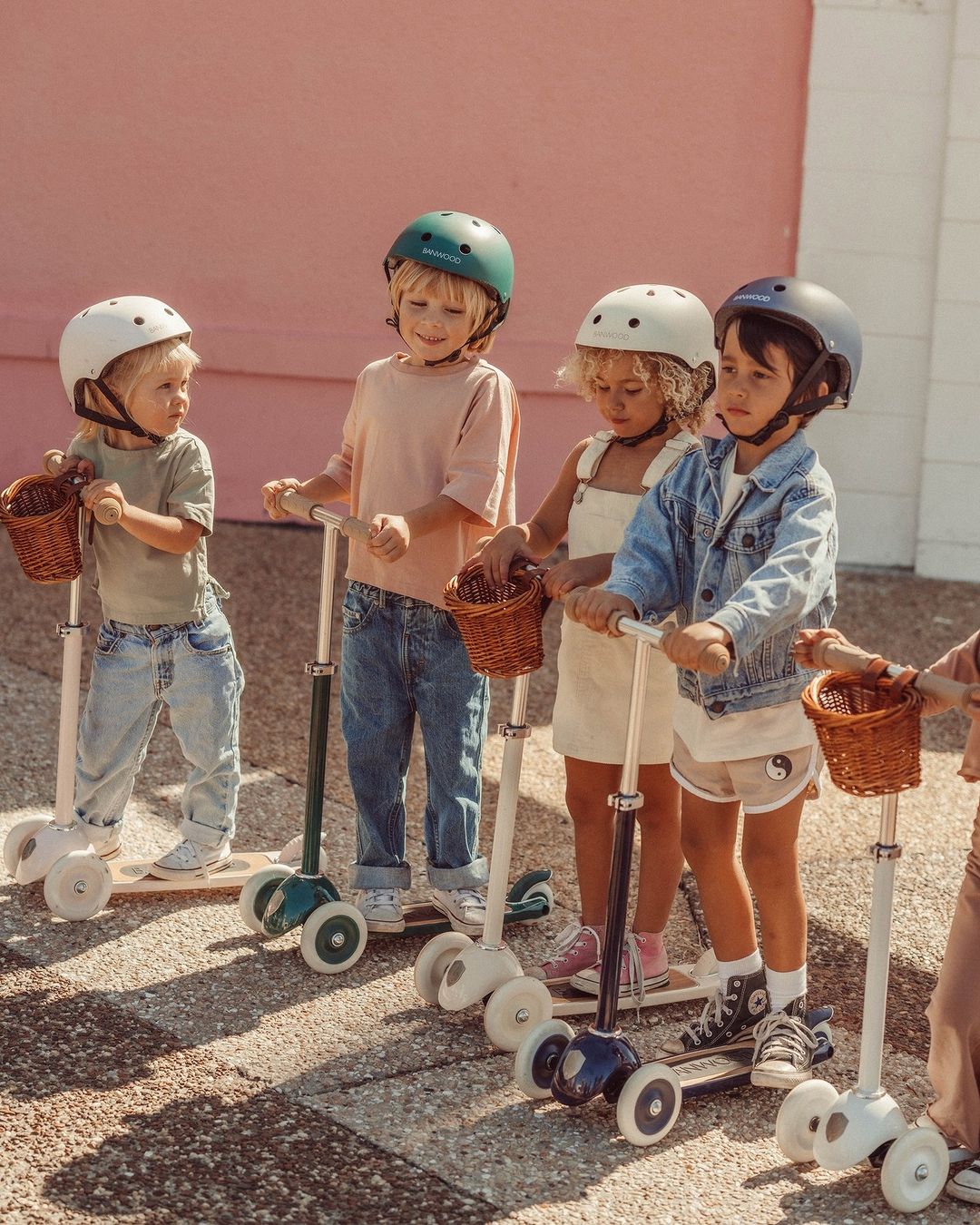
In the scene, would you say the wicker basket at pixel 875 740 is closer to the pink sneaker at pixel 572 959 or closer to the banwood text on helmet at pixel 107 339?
the pink sneaker at pixel 572 959

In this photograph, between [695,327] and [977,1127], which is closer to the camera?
[977,1127]

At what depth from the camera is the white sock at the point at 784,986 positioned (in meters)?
3.45

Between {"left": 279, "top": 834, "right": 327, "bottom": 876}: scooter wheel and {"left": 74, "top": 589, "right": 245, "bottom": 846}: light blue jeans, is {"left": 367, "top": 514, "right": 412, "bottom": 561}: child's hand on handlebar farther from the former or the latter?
{"left": 279, "top": 834, "right": 327, "bottom": 876}: scooter wheel

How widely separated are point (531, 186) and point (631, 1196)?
20.0 ft

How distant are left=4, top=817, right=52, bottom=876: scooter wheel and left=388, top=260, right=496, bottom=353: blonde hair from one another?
5.45ft

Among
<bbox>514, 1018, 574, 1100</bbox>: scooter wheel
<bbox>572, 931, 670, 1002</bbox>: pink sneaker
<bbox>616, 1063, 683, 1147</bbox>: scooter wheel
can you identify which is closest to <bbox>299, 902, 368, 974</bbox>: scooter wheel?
<bbox>572, 931, 670, 1002</bbox>: pink sneaker

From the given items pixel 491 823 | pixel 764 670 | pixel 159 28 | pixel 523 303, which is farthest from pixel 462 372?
pixel 159 28

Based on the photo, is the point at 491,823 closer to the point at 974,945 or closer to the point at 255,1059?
the point at 255,1059

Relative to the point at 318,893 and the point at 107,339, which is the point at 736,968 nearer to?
the point at 318,893

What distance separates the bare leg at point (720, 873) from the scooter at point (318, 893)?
24.2 inches

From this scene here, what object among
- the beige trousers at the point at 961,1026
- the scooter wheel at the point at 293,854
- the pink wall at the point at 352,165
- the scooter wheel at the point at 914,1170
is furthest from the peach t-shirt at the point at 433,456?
the pink wall at the point at 352,165

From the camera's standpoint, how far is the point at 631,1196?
9.89ft

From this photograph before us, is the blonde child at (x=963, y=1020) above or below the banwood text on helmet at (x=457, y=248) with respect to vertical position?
below

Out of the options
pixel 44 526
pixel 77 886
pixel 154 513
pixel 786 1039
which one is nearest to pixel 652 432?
pixel 154 513
